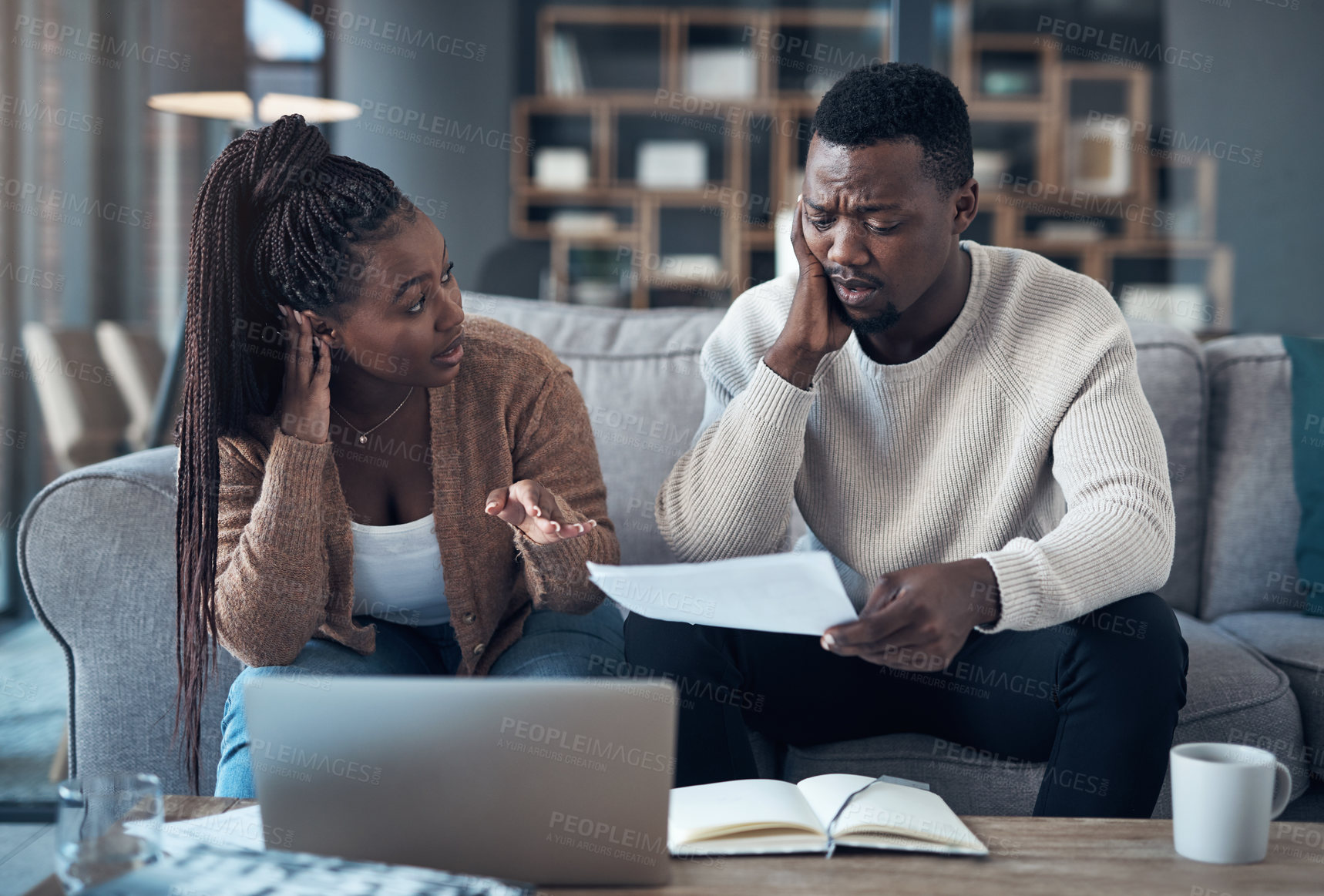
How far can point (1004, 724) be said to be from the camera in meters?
1.12

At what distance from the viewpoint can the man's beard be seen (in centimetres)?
117

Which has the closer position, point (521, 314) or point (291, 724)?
point (291, 724)

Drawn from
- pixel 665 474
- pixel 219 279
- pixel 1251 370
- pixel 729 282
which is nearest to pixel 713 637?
pixel 665 474

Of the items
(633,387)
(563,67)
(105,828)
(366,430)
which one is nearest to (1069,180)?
(563,67)

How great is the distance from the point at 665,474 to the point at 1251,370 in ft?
2.91

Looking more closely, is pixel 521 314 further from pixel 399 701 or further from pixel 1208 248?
pixel 1208 248

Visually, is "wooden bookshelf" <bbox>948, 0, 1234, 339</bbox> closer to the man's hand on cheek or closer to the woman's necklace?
the woman's necklace

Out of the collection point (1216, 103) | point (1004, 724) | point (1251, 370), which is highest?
point (1216, 103)

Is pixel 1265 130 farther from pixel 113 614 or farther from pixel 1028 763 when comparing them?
pixel 113 614

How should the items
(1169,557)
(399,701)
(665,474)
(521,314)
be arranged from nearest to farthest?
1. (399,701)
2. (1169,557)
3. (665,474)
4. (521,314)

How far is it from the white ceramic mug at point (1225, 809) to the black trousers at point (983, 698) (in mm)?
240

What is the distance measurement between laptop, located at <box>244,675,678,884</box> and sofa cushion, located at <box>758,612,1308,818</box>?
552 mm

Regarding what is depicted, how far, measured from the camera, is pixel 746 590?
2.47 feet

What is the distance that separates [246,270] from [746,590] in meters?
0.70
